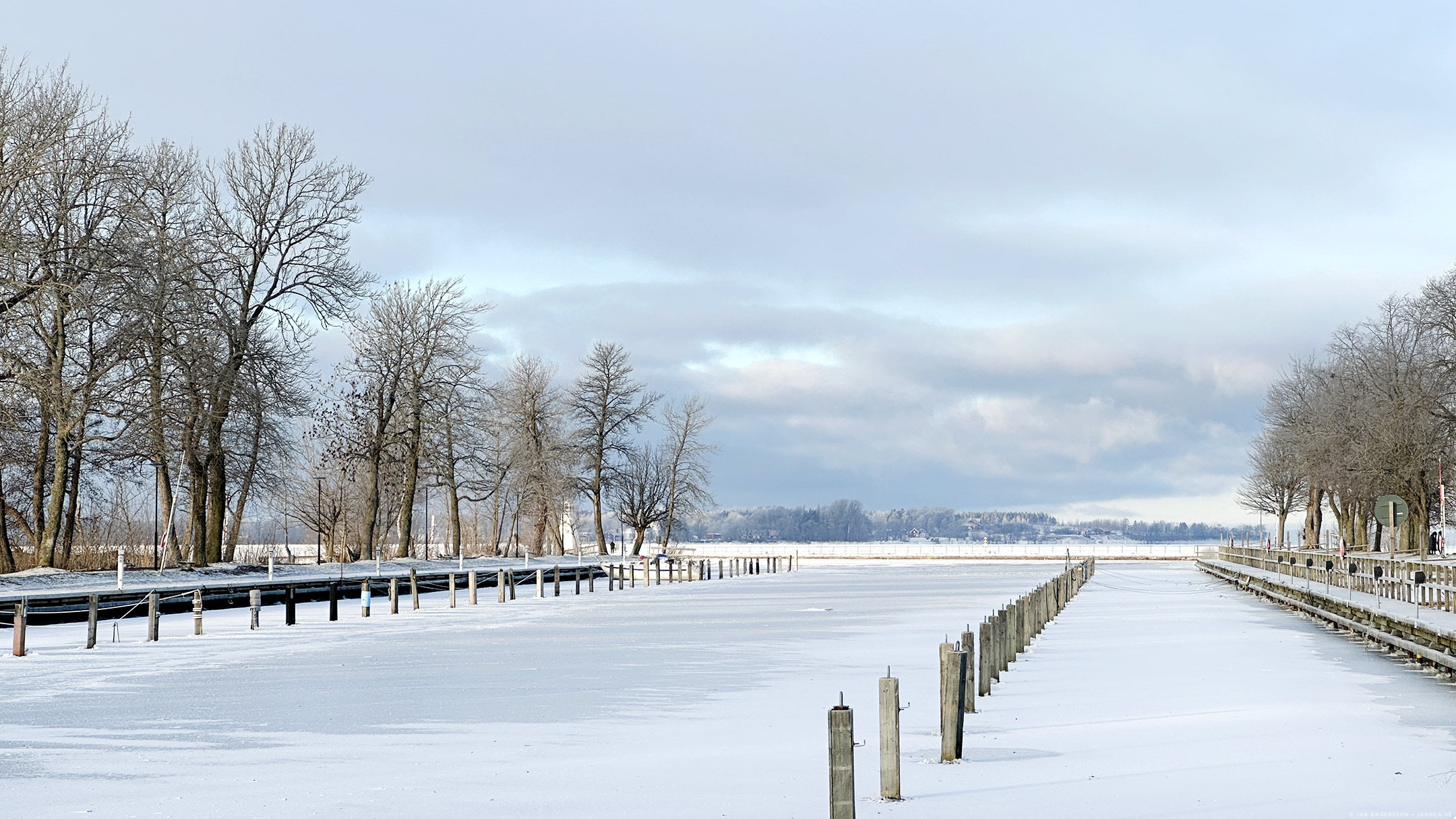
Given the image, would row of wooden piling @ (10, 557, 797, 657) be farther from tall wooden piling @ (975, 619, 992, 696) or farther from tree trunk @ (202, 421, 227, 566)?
tall wooden piling @ (975, 619, 992, 696)

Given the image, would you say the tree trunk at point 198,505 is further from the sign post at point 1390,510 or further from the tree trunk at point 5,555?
the sign post at point 1390,510

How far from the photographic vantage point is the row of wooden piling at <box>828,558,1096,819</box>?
8805mm

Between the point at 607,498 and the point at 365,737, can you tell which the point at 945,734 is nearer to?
the point at 365,737

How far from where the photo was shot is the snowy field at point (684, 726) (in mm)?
10422

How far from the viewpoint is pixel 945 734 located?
1207 centimetres

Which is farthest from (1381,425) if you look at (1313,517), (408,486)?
(408,486)

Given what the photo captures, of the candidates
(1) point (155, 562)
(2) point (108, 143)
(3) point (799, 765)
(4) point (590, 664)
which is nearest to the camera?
(3) point (799, 765)

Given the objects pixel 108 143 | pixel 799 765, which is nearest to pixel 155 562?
pixel 108 143

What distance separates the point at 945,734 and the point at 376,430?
54.2 meters

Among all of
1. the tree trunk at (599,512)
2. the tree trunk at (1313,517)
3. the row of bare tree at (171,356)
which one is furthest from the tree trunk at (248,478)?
the tree trunk at (1313,517)

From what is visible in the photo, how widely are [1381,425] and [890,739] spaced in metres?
54.1

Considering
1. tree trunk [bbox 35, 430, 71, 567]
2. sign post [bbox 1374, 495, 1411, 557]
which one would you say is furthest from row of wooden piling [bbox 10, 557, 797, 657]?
sign post [bbox 1374, 495, 1411, 557]

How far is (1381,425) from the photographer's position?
188 feet

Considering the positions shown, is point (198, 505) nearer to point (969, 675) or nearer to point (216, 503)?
point (216, 503)
